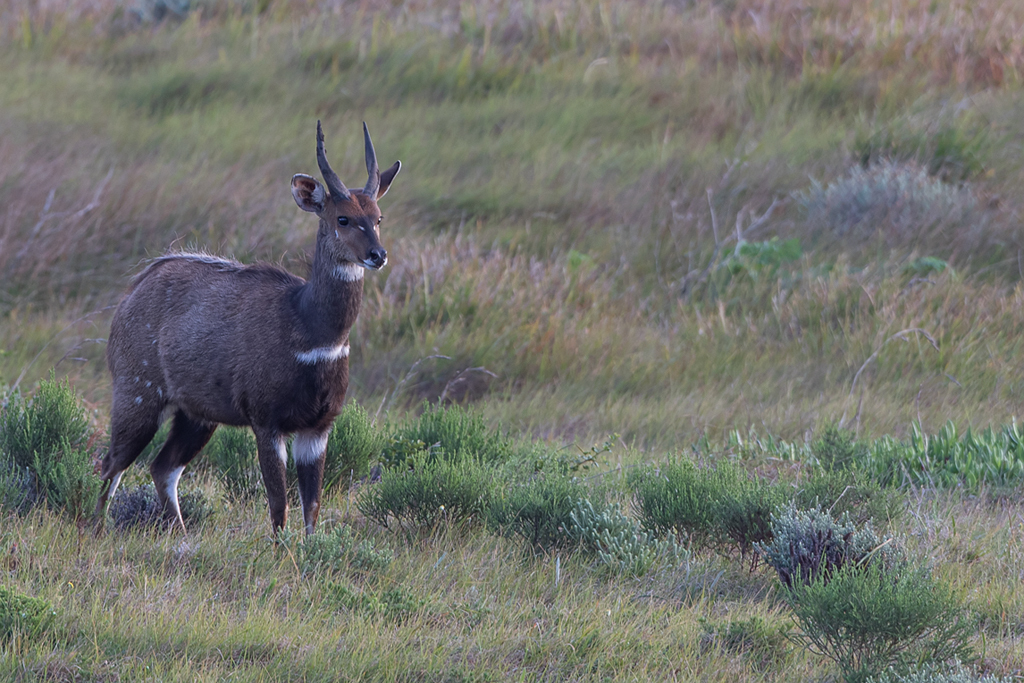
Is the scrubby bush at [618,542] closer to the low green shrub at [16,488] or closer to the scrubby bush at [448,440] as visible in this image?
the scrubby bush at [448,440]

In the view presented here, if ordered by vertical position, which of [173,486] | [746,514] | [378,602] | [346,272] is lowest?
[173,486]

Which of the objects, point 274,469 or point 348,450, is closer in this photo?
point 274,469

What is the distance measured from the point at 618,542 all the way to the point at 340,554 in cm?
134

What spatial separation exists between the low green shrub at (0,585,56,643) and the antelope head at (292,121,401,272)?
1.93 meters

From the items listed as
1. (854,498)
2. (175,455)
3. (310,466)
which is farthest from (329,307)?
(854,498)

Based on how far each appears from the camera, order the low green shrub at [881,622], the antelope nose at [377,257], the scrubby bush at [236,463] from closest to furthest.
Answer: the low green shrub at [881,622] → the antelope nose at [377,257] → the scrubby bush at [236,463]

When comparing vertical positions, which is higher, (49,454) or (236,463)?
(49,454)

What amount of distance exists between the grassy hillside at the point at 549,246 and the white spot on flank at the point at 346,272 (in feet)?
4.36

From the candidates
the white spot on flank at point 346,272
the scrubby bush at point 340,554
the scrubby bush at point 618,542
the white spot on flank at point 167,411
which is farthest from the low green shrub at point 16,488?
the scrubby bush at point 618,542

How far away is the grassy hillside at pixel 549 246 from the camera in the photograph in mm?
4719

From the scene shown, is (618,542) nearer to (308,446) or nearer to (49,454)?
(308,446)

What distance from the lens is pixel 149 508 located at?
Answer: 5.80 m

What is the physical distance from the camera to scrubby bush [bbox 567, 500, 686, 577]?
5277mm

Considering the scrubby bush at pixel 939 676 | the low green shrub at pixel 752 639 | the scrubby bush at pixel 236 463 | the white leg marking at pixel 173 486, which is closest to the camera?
the scrubby bush at pixel 939 676
